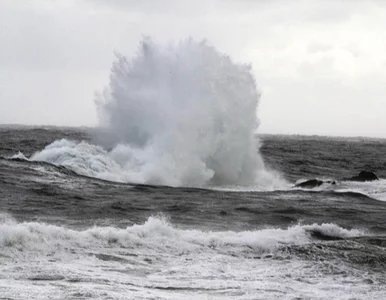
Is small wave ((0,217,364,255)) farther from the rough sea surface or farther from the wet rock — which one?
the wet rock

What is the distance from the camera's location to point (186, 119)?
81.8 ft

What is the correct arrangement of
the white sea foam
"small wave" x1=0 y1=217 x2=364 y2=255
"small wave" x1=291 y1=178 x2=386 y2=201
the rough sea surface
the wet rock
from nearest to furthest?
the white sea foam, the rough sea surface, "small wave" x1=0 y1=217 x2=364 y2=255, "small wave" x1=291 y1=178 x2=386 y2=201, the wet rock

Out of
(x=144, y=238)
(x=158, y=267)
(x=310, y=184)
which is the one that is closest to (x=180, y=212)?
(x=144, y=238)

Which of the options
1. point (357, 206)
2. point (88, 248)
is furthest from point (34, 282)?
point (357, 206)

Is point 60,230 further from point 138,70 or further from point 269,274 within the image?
point 138,70

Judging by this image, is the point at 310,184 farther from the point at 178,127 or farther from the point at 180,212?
the point at 180,212

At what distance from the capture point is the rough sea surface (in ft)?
26.0

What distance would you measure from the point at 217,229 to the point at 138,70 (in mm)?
16513

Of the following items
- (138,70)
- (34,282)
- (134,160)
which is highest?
(138,70)

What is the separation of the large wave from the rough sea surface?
4.95 meters

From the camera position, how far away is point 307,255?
408 inches

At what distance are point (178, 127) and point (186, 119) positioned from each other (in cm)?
57

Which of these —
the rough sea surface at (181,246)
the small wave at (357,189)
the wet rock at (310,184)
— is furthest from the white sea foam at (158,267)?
the wet rock at (310,184)

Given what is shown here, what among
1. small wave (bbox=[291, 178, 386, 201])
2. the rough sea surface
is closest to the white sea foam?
the rough sea surface
